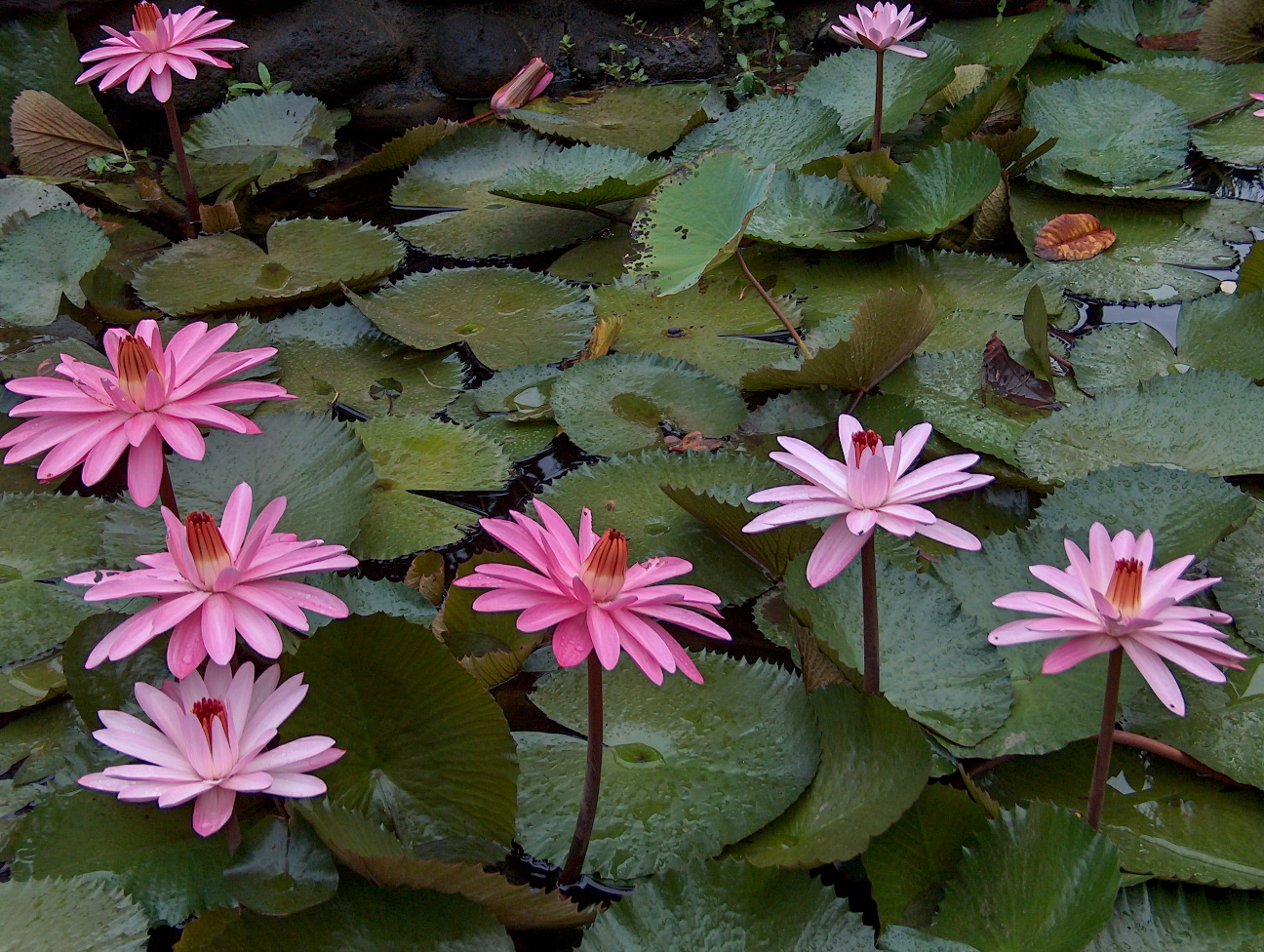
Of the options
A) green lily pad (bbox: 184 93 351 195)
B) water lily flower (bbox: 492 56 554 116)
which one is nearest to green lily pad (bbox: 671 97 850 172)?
water lily flower (bbox: 492 56 554 116)

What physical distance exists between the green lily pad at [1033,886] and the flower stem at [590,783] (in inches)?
13.2

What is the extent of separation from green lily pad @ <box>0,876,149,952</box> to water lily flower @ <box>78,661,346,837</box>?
0.48 ft

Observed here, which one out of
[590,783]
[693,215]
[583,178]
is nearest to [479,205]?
[583,178]

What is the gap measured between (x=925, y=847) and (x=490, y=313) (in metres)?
1.36

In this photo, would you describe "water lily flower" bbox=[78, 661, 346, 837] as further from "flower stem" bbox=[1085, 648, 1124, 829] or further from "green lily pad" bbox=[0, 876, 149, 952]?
"flower stem" bbox=[1085, 648, 1124, 829]

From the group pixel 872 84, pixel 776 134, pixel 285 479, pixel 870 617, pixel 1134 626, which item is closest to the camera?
pixel 1134 626

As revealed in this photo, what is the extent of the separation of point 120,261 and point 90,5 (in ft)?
2.80

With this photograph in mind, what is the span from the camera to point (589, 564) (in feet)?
2.77

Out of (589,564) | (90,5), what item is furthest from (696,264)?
(90,5)

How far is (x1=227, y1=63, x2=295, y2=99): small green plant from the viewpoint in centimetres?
271

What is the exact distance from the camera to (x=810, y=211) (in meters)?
2.22

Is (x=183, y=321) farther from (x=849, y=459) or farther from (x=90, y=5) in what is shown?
(x=849, y=459)

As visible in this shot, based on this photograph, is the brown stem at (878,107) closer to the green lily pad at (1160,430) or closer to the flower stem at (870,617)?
the green lily pad at (1160,430)

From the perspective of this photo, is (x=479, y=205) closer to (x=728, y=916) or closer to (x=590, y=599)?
(x=590, y=599)
